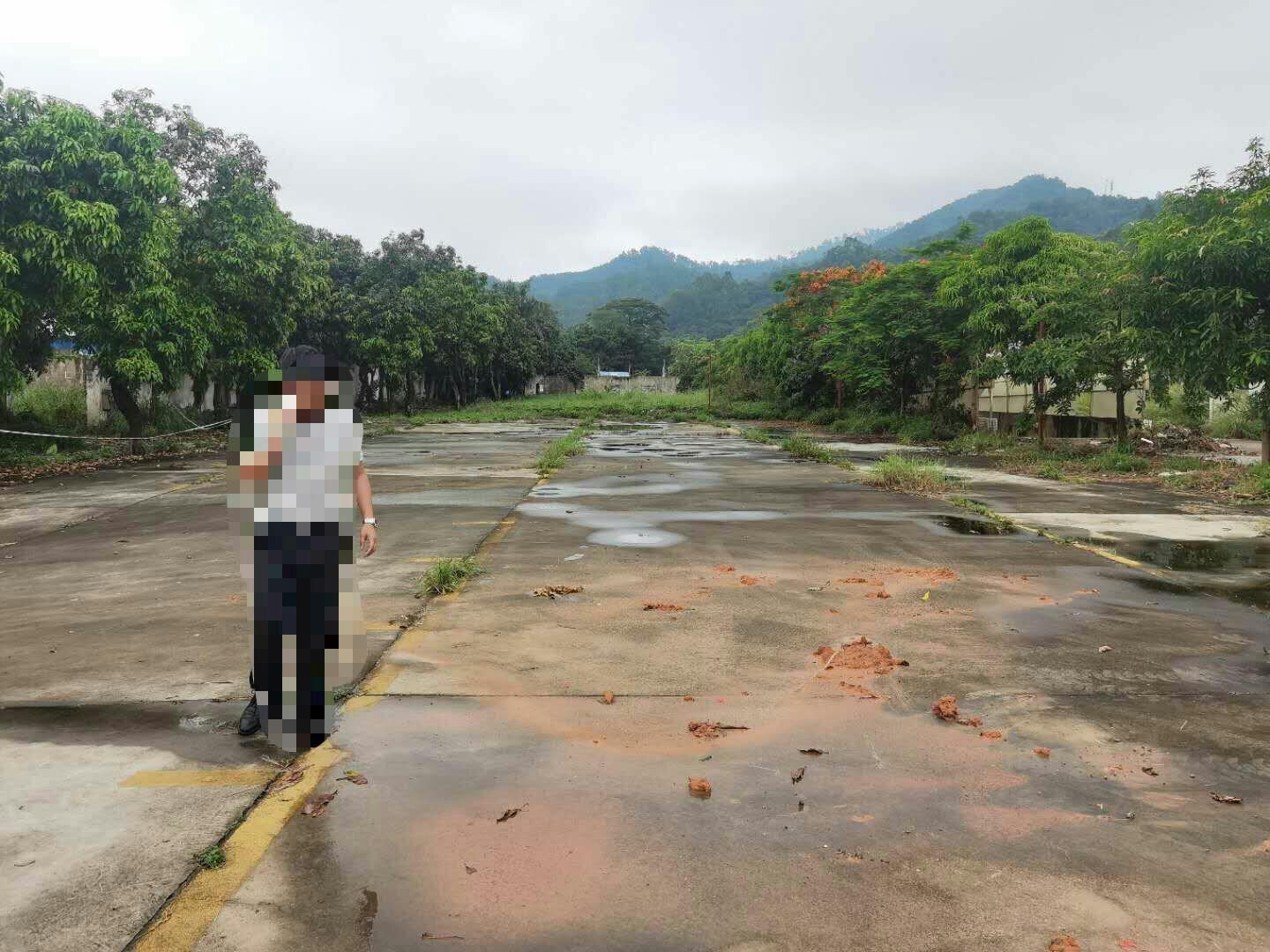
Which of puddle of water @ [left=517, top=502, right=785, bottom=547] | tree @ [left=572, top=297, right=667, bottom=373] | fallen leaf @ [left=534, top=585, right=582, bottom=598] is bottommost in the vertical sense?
fallen leaf @ [left=534, top=585, right=582, bottom=598]

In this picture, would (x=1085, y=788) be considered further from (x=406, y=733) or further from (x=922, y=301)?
(x=922, y=301)

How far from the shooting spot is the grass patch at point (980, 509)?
9.97 meters

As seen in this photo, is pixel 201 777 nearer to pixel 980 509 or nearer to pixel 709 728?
pixel 709 728

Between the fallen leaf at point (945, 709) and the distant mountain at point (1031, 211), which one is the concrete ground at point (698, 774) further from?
the distant mountain at point (1031, 211)

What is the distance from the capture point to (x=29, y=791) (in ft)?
10.8

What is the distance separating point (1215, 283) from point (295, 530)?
43.5ft

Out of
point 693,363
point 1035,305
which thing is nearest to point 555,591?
point 1035,305

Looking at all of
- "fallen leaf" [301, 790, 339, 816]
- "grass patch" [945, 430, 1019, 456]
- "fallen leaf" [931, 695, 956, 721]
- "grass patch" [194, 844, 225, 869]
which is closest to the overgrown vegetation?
"grass patch" [945, 430, 1019, 456]

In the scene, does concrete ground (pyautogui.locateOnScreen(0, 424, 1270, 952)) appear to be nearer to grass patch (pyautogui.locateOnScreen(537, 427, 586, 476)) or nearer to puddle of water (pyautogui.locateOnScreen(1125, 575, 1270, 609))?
puddle of water (pyautogui.locateOnScreen(1125, 575, 1270, 609))

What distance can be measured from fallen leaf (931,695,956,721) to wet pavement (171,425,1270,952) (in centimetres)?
4

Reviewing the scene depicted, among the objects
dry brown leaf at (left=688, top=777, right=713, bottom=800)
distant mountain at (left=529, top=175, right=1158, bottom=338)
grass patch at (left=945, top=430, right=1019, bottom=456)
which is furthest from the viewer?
distant mountain at (left=529, top=175, right=1158, bottom=338)

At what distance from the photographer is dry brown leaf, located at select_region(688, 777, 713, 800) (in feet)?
10.9

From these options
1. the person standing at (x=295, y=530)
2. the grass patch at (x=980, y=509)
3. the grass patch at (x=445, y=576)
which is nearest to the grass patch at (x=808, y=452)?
the grass patch at (x=980, y=509)

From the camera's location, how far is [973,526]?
963 cm
